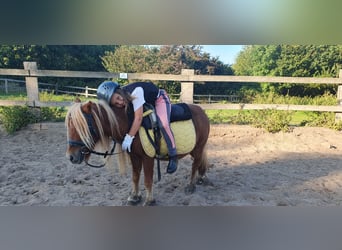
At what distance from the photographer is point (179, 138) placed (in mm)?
1761

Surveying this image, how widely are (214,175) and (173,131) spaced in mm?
897

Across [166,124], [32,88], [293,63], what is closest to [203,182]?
[166,124]

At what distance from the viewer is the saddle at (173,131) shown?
5.28ft

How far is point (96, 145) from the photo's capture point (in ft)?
4.88

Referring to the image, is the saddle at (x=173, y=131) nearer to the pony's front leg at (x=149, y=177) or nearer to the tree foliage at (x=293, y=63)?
the pony's front leg at (x=149, y=177)

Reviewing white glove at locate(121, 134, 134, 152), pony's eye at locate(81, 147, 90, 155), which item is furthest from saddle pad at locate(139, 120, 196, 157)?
pony's eye at locate(81, 147, 90, 155)

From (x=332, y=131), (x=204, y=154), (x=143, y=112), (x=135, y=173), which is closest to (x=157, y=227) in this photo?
(x=135, y=173)

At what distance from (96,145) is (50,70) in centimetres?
262

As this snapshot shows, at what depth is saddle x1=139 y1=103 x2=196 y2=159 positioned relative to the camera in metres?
1.61

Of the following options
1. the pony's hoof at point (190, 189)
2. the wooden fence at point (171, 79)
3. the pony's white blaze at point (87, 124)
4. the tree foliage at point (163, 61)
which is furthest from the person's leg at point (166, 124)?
the wooden fence at point (171, 79)

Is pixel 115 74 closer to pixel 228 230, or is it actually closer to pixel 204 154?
pixel 204 154

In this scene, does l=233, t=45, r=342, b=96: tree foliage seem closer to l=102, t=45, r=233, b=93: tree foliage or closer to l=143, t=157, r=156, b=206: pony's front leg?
l=102, t=45, r=233, b=93: tree foliage

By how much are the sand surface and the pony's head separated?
603mm

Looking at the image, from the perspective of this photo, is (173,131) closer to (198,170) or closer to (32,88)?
(198,170)
